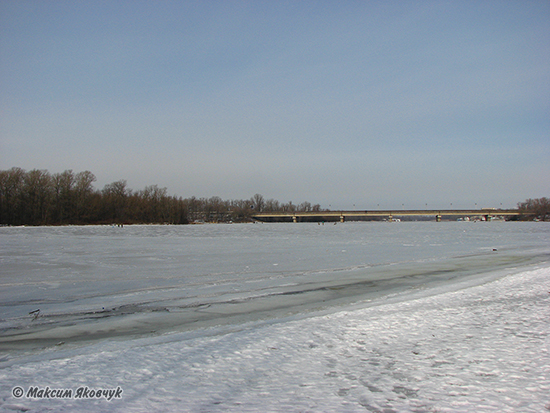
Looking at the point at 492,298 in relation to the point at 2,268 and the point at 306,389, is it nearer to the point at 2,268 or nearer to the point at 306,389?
the point at 306,389

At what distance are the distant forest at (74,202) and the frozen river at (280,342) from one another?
96.4m

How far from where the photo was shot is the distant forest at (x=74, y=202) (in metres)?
95.0

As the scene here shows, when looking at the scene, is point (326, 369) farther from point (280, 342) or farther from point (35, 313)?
point (35, 313)

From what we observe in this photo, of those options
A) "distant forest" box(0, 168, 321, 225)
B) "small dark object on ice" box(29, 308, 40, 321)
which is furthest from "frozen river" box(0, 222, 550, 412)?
"distant forest" box(0, 168, 321, 225)

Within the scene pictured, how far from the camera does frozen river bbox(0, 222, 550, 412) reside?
14.0ft

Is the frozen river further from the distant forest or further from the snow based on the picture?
the distant forest

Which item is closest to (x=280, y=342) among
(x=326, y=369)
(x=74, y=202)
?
(x=326, y=369)

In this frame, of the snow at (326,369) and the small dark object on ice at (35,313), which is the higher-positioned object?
the snow at (326,369)

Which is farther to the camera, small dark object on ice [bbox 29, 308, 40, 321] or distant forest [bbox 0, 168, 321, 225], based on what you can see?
distant forest [bbox 0, 168, 321, 225]

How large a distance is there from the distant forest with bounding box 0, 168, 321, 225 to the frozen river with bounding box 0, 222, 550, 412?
316 ft

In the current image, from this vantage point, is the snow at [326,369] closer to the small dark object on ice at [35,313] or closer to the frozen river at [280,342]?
the frozen river at [280,342]

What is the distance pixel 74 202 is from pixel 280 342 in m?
111

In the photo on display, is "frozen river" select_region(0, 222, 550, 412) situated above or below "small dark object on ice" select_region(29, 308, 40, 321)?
above

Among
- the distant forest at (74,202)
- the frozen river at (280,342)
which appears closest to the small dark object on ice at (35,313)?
the frozen river at (280,342)
